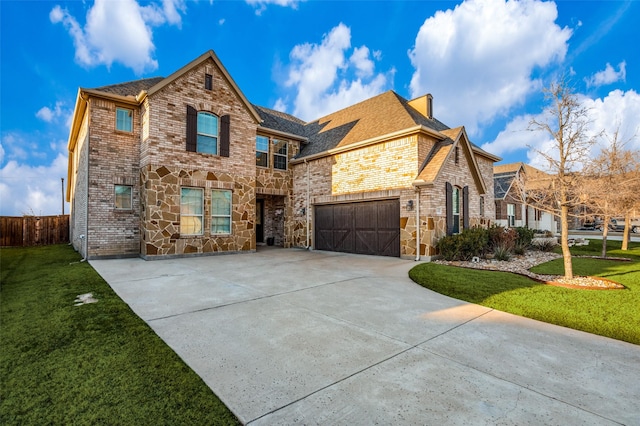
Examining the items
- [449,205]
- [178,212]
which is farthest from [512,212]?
[178,212]

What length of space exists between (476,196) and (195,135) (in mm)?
13330

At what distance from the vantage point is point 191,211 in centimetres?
1205

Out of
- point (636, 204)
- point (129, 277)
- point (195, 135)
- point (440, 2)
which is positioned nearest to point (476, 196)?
point (636, 204)

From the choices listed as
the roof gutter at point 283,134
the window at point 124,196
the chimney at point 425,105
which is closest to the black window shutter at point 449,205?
the chimney at point 425,105

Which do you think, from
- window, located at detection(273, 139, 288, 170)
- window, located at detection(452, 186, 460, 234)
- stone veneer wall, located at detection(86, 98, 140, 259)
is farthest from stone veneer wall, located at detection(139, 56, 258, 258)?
window, located at detection(452, 186, 460, 234)

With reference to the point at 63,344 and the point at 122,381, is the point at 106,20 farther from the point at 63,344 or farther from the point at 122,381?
the point at 122,381

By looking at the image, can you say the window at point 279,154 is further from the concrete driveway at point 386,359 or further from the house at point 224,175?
the concrete driveway at point 386,359

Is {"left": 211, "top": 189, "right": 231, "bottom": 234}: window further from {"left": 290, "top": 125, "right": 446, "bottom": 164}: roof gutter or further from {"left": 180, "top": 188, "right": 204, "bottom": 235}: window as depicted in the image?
{"left": 290, "top": 125, "right": 446, "bottom": 164}: roof gutter

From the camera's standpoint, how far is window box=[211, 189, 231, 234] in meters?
12.6

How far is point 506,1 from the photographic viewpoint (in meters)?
9.74

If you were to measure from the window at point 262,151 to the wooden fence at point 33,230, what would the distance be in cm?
1519

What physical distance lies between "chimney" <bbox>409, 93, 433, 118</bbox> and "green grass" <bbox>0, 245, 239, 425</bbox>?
49.3 ft

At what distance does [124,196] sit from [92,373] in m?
11.0

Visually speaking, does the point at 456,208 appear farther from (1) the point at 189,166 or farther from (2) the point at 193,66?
(2) the point at 193,66
